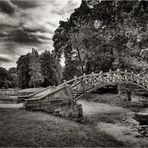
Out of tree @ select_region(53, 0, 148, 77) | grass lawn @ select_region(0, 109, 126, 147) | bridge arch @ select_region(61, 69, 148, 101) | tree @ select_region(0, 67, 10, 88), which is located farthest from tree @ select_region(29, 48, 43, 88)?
grass lawn @ select_region(0, 109, 126, 147)

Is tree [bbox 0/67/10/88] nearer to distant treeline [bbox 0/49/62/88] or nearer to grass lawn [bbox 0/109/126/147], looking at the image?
distant treeline [bbox 0/49/62/88]

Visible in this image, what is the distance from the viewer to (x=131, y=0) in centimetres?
923

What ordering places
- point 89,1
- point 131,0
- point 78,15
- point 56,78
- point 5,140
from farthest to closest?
point 56,78 → point 78,15 → point 89,1 → point 131,0 → point 5,140

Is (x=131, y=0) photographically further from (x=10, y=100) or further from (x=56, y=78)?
(x=56, y=78)

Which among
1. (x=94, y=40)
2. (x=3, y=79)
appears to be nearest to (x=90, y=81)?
(x=94, y=40)

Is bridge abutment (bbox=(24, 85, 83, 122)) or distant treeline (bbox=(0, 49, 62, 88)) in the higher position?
distant treeline (bbox=(0, 49, 62, 88))

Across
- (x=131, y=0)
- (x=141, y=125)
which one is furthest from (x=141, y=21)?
(x=141, y=125)

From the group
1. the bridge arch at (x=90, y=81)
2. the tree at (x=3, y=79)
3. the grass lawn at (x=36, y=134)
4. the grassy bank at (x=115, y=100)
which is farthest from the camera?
the tree at (x=3, y=79)

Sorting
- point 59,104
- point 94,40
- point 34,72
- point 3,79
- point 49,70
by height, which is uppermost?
point 94,40

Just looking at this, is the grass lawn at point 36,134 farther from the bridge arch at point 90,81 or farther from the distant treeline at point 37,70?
the distant treeline at point 37,70

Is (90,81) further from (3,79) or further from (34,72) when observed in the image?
(3,79)

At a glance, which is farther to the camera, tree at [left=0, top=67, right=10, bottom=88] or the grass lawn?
tree at [left=0, top=67, right=10, bottom=88]

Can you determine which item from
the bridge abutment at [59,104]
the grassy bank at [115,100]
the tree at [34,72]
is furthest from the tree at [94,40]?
the tree at [34,72]

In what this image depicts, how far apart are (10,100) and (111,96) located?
14.6 metres
